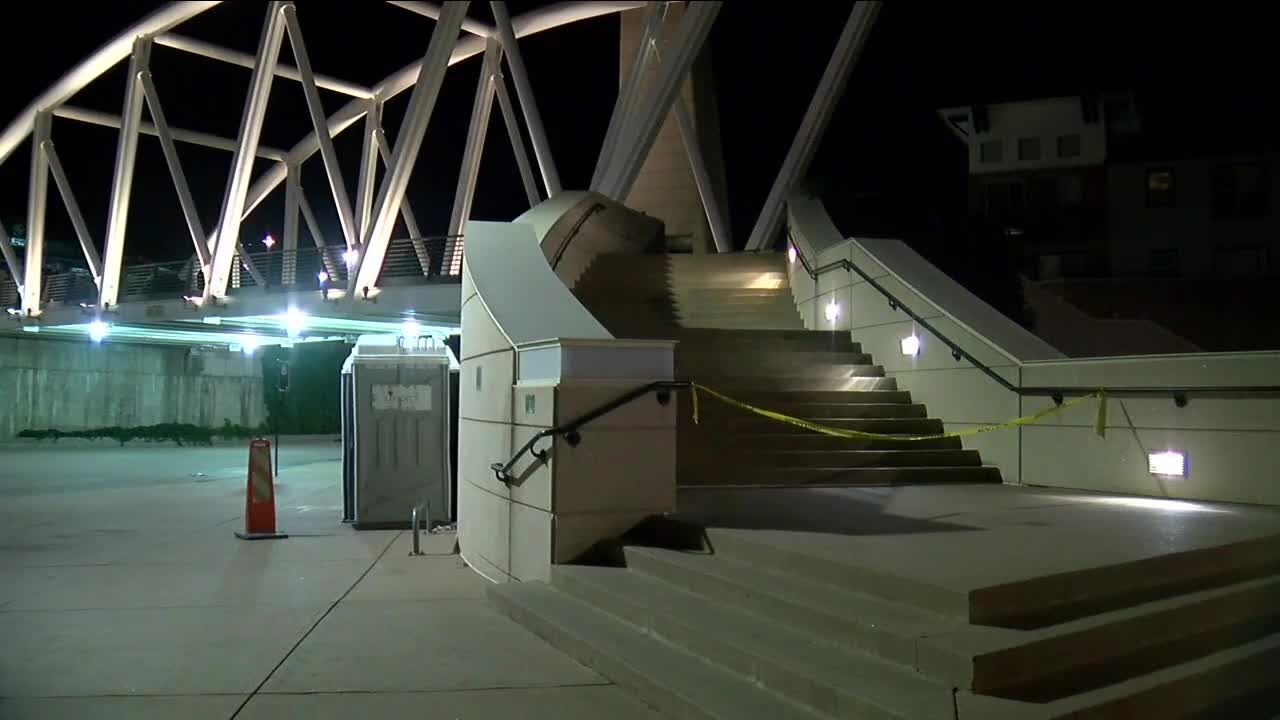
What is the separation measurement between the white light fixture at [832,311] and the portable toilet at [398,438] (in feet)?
18.2

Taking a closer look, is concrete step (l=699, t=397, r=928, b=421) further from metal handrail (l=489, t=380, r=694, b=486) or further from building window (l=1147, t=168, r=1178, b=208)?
building window (l=1147, t=168, r=1178, b=208)

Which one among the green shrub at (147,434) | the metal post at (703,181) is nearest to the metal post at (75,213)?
the green shrub at (147,434)

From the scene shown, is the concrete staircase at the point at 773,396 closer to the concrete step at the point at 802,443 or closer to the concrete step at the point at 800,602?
the concrete step at the point at 802,443

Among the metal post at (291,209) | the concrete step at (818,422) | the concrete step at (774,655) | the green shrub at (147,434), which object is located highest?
the metal post at (291,209)

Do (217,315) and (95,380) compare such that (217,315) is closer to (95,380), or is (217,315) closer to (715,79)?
(95,380)

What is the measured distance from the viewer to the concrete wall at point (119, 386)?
3781 cm

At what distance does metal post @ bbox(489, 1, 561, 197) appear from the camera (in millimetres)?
31281

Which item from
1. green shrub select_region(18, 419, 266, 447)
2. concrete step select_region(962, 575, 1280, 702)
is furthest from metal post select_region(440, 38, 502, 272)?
concrete step select_region(962, 575, 1280, 702)

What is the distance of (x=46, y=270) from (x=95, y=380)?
52.9ft

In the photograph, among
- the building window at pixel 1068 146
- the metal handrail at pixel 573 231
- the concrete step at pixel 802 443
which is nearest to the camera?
the concrete step at pixel 802 443

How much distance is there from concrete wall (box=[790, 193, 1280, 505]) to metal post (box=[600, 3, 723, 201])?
13.4 metres

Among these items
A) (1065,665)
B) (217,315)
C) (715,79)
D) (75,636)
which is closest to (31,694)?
(75,636)

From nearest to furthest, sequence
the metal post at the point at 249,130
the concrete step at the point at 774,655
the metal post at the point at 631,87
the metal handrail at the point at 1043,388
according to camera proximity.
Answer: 1. the concrete step at the point at 774,655
2. the metal handrail at the point at 1043,388
3. the metal post at the point at 631,87
4. the metal post at the point at 249,130

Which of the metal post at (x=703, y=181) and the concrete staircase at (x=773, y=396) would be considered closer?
the concrete staircase at (x=773, y=396)
